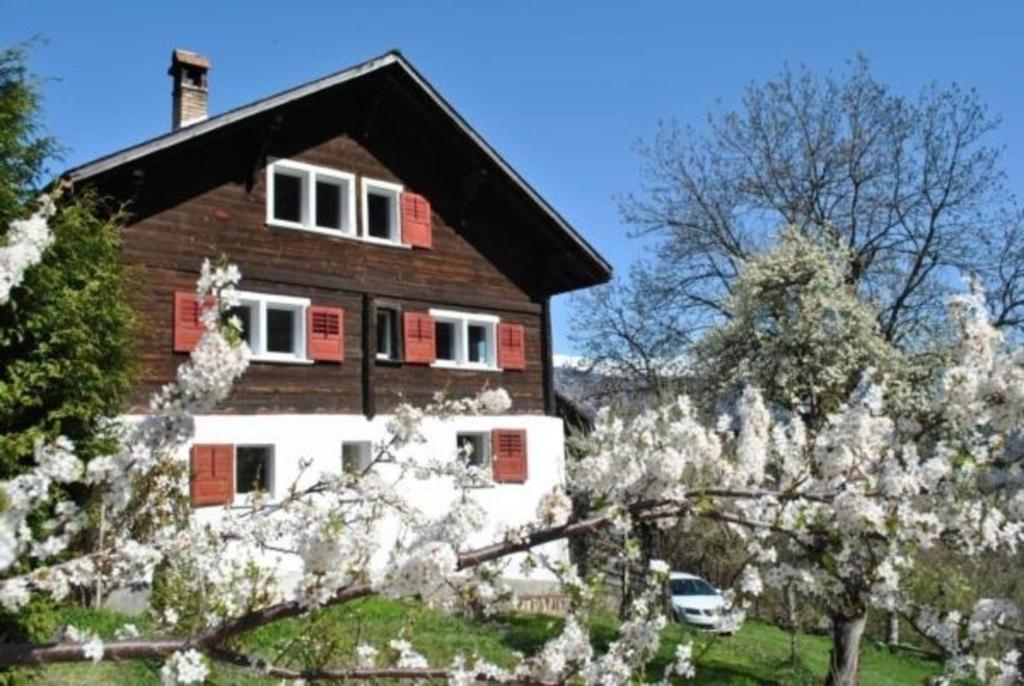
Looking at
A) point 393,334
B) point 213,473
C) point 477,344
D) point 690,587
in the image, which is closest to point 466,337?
point 477,344

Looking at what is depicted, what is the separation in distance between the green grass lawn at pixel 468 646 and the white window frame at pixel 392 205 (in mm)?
6806

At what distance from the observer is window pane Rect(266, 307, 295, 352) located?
17.6 m

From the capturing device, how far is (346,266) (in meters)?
18.0

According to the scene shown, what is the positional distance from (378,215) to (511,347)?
371cm

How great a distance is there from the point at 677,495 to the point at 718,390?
1408 centimetres

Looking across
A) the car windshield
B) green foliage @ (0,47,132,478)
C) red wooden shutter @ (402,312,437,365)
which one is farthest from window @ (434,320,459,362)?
green foliage @ (0,47,132,478)

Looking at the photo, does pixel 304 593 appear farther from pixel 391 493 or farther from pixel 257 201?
pixel 257 201

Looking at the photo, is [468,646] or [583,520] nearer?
[583,520]

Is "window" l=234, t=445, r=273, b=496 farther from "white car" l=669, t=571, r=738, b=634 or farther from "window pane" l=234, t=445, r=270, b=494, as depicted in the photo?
"white car" l=669, t=571, r=738, b=634

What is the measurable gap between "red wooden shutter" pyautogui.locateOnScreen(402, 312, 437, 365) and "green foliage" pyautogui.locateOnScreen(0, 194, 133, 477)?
31.3ft

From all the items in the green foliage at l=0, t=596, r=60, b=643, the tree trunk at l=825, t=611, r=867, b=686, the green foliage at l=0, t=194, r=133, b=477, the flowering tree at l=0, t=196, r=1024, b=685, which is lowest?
the tree trunk at l=825, t=611, r=867, b=686

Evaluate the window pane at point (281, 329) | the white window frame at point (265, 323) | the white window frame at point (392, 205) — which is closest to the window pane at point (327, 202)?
the white window frame at point (392, 205)

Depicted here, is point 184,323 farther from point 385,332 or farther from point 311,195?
point 385,332

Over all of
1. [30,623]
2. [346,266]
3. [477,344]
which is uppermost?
[346,266]
